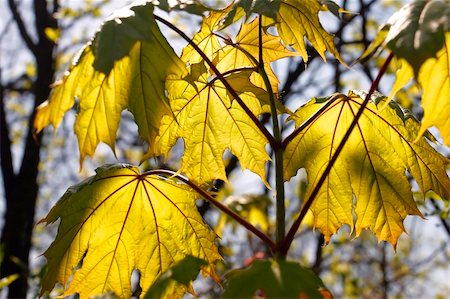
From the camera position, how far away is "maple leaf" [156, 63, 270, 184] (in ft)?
4.98

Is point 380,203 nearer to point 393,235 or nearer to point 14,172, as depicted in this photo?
point 393,235

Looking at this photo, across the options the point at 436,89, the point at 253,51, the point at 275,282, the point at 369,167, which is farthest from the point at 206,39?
the point at 275,282

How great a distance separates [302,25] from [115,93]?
0.45 metres

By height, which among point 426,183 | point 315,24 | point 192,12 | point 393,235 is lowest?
point 393,235

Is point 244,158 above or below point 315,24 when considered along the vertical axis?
below

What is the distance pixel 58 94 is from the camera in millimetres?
1415

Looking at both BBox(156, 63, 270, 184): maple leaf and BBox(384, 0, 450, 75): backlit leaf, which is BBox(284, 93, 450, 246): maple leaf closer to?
BBox(156, 63, 270, 184): maple leaf

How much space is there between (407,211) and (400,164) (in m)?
0.12

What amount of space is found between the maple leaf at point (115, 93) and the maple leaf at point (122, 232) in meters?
0.19

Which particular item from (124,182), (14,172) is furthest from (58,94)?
(14,172)

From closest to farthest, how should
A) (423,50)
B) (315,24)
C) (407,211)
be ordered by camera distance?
1. (423,50)
2. (315,24)
3. (407,211)

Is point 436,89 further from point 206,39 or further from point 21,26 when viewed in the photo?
point 21,26

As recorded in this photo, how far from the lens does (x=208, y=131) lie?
156 centimetres

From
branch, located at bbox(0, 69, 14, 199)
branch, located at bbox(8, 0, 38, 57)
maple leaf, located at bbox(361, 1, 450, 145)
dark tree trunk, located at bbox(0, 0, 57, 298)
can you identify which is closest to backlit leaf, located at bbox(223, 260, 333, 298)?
maple leaf, located at bbox(361, 1, 450, 145)
